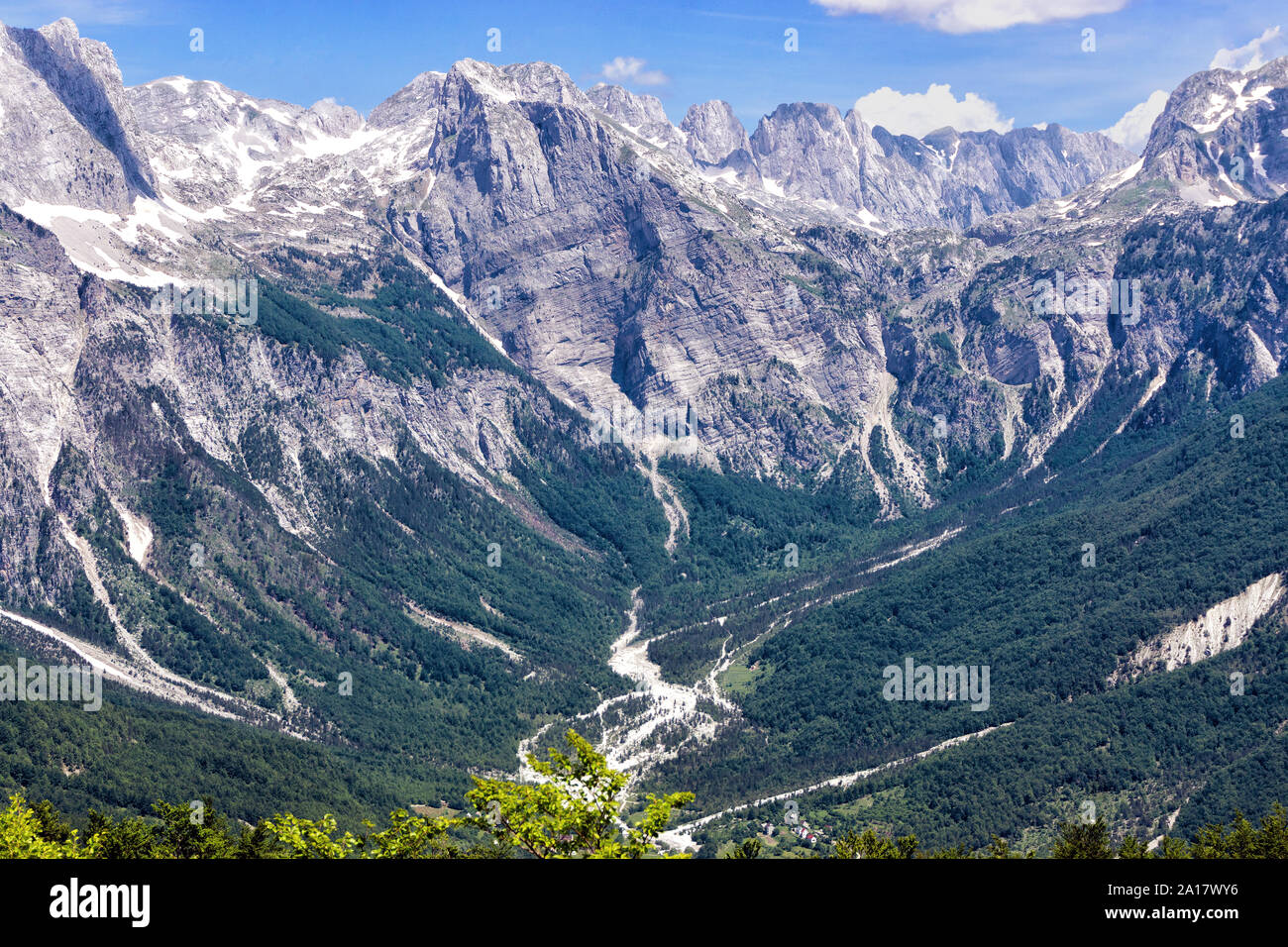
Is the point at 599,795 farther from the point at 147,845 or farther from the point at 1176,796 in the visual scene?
the point at 1176,796
